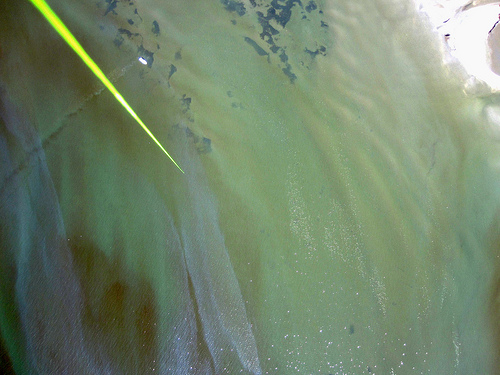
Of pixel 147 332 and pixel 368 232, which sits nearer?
pixel 147 332

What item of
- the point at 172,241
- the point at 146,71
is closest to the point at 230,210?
the point at 172,241

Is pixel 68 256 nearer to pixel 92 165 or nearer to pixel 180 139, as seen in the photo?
pixel 92 165

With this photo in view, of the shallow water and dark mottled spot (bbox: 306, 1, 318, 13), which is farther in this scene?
dark mottled spot (bbox: 306, 1, 318, 13)

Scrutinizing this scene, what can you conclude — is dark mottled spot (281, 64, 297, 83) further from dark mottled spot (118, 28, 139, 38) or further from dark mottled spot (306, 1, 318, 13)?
dark mottled spot (118, 28, 139, 38)

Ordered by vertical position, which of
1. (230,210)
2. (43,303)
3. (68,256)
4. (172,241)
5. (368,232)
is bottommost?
(43,303)

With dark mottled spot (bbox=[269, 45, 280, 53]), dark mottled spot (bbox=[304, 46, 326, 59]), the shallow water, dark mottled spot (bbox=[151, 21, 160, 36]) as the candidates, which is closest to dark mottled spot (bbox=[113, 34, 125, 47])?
the shallow water

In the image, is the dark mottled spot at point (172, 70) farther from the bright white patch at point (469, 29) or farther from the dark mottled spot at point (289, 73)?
the bright white patch at point (469, 29)

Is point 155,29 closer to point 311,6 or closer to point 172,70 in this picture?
point 172,70
